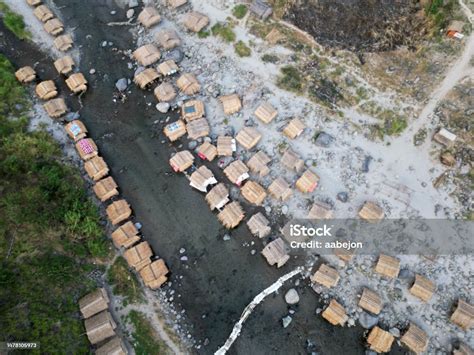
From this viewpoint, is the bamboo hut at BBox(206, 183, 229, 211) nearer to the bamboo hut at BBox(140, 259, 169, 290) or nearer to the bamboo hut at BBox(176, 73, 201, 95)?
the bamboo hut at BBox(140, 259, 169, 290)

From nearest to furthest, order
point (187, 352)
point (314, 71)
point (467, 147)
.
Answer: point (187, 352)
point (467, 147)
point (314, 71)

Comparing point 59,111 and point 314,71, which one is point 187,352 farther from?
point 314,71

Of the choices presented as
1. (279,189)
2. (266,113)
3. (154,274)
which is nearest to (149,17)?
(266,113)

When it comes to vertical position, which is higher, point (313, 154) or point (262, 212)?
point (313, 154)

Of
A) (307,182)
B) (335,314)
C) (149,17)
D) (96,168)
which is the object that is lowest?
(335,314)

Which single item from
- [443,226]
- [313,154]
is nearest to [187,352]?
[313,154]

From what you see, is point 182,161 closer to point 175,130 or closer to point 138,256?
point 175,130

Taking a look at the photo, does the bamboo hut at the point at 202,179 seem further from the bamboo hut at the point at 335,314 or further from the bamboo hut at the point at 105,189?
the bamboo hut at the point at 335,314
